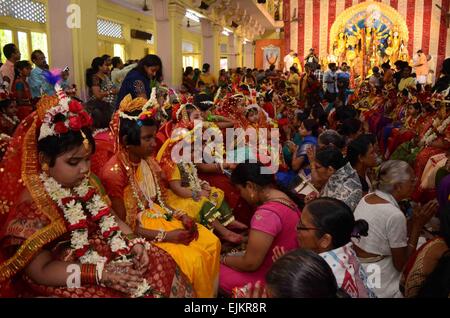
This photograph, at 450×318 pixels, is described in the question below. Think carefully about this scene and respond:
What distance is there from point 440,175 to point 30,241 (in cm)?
291

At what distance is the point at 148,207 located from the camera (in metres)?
2.62

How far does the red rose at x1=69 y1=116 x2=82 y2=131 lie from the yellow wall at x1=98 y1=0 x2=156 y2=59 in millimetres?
10027

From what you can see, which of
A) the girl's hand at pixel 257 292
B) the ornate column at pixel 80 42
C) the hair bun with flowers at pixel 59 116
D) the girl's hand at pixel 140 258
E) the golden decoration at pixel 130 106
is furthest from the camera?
the ornate column at pixel 80 42

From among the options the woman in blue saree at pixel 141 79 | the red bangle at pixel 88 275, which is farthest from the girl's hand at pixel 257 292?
the woman in blue saree at pixel 141 79

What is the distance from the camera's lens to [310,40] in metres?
18.7

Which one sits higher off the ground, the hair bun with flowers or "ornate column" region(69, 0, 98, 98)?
"ornate column" region(69, 0, 98, 98)

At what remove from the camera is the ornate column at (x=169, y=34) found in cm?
799

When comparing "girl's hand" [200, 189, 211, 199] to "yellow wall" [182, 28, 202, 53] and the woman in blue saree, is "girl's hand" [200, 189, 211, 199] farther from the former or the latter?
"yellow wall" [182, 28, 202, 53]

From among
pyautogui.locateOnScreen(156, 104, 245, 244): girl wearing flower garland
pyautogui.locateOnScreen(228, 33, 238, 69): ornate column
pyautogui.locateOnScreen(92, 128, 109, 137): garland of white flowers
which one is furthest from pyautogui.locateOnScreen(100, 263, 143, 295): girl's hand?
pyautogui.locateOnScreen(228, 33, 238, 69): ornate column

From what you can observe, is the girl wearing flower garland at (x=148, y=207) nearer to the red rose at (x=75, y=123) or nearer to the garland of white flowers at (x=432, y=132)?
the red rose at (x=75, y=123)

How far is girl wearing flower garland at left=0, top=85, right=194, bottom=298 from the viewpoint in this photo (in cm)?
175

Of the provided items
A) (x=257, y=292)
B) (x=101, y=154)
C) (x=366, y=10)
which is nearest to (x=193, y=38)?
(x=366, y=10)

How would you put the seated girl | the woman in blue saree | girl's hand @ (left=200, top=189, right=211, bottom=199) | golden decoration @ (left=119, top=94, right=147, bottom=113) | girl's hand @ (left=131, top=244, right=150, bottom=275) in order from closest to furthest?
girl's hand @ (left=131, top=244, right=150, bottom=275)
the seated girl
golden decoration @ (left=119, top=94, right=147, bottom=113)
girl's hand @ (left=200, top=189, right=211, bottom=199)
the woman in blue saree

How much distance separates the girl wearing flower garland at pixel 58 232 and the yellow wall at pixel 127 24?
1003 centimetres
